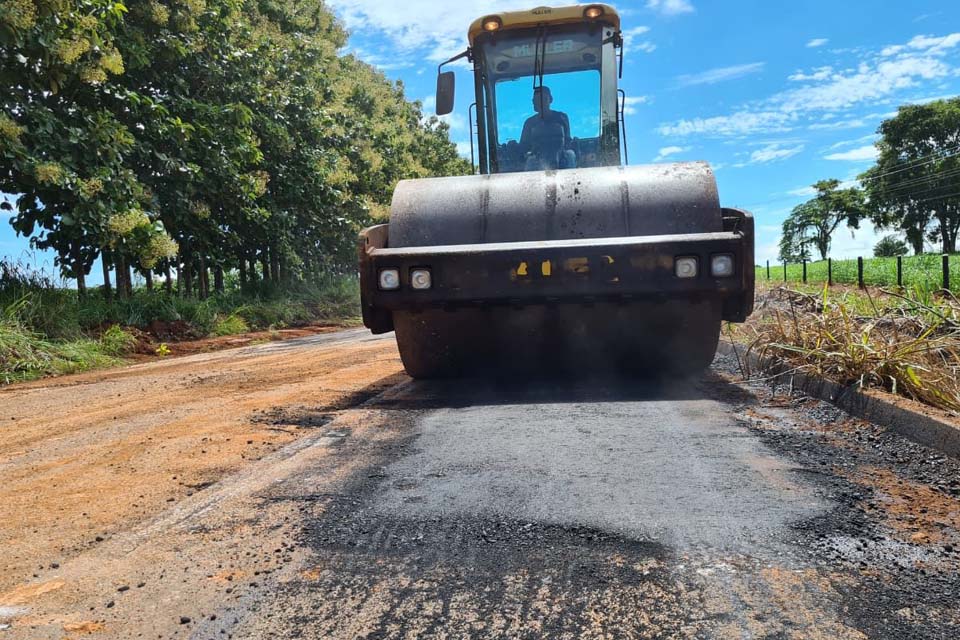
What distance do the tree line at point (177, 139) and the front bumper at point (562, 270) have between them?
17.7 feet

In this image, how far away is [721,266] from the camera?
4555 mm

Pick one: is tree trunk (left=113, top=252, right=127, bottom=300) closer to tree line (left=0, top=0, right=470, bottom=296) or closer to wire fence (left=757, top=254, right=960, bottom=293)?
tree line (left=0, top=0, right=470, bottom=296)

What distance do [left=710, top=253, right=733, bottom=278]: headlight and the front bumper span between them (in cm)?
3

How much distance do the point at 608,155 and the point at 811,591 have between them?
567 cm

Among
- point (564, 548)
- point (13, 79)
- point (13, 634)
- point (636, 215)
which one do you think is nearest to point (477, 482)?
point (564, 548)

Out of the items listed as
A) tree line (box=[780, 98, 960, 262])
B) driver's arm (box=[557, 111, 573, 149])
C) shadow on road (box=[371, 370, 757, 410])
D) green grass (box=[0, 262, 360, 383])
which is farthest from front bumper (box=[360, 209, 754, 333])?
tree line (box=[780, 98, 960, 262])

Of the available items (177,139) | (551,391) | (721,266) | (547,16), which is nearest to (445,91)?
(547,16)

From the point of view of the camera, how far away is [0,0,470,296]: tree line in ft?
28.6

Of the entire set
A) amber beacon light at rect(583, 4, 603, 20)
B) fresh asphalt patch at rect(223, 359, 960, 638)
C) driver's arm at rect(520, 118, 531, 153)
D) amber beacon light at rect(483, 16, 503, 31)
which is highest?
amber beacon light at rect(583, 4, 603, 20)

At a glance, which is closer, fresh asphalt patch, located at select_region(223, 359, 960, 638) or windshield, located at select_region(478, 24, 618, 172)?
fresh asphalt patch, located at select_region(223, 359, 960, 638)

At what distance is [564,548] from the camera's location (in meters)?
2.24

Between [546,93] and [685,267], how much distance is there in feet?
10.7

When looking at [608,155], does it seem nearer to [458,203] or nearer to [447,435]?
[458,203]

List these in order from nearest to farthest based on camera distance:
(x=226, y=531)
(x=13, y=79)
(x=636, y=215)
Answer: (x=226, y=531), (x=636, y=215), (x=13, y=79)
